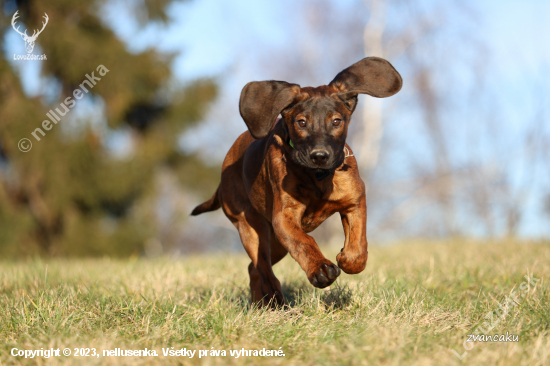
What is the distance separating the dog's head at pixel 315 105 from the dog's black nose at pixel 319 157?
6cm

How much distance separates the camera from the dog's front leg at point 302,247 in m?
2.74

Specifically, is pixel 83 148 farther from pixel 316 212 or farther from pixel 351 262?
pixel 351 262

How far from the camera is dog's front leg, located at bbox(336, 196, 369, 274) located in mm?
3123

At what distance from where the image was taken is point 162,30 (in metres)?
15.4

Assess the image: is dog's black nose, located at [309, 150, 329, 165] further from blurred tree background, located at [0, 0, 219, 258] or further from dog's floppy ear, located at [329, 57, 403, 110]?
blurred tree background, located at [0, 0, 219, 258]

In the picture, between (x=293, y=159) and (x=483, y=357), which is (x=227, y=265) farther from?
(x=483, y=357)

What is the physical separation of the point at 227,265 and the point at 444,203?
47.0ft

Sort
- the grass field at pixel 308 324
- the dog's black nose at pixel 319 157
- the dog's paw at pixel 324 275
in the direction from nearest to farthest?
1. the grass field at pixel 308 324
2. the dog's paw at pixel 324 275
3. the dog's black nose at pixel 319 157

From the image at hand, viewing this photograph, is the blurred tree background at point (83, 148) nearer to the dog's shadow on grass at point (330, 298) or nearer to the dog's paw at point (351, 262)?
the dog's shadow on grass at point (330, 298)

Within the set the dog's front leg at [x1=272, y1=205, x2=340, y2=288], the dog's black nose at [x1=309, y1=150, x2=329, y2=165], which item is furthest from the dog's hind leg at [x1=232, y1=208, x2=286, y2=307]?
the dog's black nose at [x1=309, y1=150, x2=329, y2=165]

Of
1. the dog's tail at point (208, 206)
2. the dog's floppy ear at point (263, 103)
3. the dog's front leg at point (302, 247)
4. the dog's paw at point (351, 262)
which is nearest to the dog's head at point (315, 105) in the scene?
the dog's floppy ear at point (263, 103)

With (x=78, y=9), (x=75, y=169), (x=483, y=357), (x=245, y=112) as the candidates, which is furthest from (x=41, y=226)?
(x=483, y=357)

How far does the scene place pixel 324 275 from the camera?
273 cm

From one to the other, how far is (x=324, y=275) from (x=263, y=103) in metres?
1.17
